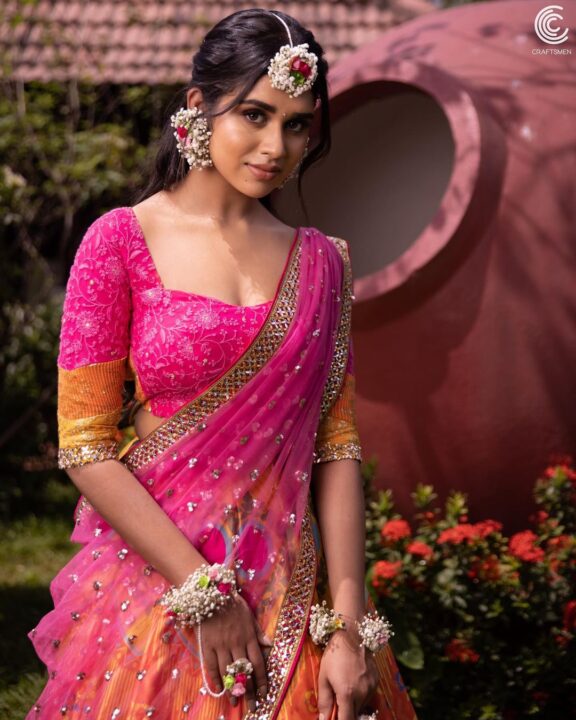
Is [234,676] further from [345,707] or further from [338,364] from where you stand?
[338,364]

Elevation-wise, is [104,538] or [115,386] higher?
[115,386]

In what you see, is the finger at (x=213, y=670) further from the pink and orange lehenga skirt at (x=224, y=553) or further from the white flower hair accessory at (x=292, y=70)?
the white flower hair accessory at (x=292, y=70)

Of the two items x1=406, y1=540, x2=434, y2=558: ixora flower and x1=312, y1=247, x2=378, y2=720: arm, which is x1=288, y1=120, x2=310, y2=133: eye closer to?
x1=312, y1=247, x2=378, y2=720: arm

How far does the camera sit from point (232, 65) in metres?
1.56

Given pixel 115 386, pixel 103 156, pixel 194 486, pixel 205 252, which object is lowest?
pixel 103 156

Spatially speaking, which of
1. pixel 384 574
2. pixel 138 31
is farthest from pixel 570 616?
pixel 138 31

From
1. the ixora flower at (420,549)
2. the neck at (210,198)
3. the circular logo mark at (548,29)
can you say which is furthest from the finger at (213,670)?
the circular logo mark at (548,29)

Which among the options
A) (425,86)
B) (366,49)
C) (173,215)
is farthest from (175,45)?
(173,215)

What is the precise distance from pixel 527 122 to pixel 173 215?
6.22 feet

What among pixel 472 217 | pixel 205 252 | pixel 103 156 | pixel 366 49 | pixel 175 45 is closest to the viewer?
pixel 205 252

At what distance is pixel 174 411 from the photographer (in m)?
1.56

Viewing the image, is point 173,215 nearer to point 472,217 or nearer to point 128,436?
point 128,436

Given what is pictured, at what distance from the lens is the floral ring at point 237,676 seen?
142cm

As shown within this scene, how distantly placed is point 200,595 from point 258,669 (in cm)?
14
